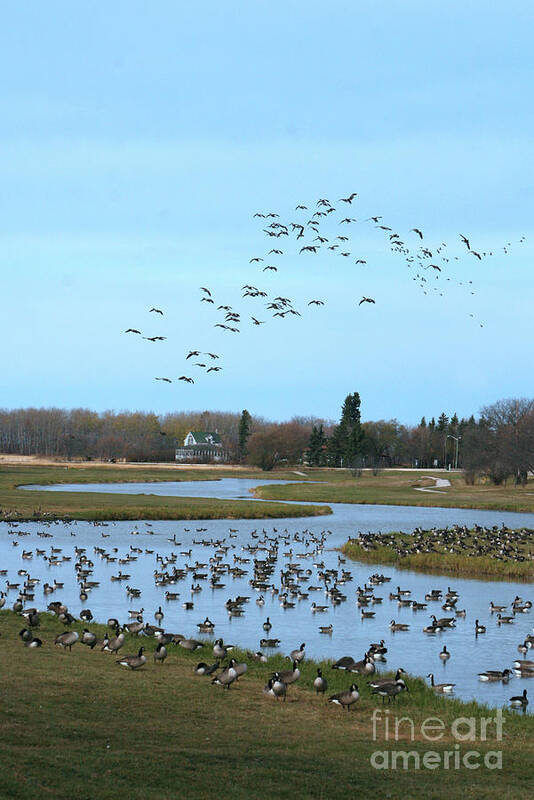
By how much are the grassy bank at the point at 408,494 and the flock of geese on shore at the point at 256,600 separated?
31064mm

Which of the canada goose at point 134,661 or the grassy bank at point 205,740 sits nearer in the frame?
the grassy bank at point 205,740

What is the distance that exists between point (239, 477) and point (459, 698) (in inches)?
5111

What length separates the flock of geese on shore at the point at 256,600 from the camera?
2147 centimetres

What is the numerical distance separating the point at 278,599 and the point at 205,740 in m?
22.1

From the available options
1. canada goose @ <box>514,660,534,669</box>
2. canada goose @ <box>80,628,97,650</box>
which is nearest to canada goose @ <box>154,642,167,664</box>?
canada goose @ <box>80,628,97,650</box>

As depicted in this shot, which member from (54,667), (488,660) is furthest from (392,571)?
(54,667)

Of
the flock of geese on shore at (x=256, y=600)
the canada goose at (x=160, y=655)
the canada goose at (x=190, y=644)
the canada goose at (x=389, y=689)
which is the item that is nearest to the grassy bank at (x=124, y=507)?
the flock of geese on shore at (x=256, y=600)

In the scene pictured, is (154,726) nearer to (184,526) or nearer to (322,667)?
(322,667)

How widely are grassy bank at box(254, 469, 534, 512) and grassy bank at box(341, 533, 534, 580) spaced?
3741 centimetres

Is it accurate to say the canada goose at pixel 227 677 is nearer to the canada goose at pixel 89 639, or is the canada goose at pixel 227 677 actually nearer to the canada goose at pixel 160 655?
the canada goose at pixel 160 655

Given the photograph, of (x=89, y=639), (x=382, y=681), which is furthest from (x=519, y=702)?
(x=89, y=639)

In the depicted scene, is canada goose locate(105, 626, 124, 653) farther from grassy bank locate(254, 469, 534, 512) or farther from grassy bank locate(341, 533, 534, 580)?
grassy bank locate(254, 469, 534, 512)

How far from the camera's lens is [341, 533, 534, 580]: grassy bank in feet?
149

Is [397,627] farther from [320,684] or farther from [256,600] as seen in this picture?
[320,684]
